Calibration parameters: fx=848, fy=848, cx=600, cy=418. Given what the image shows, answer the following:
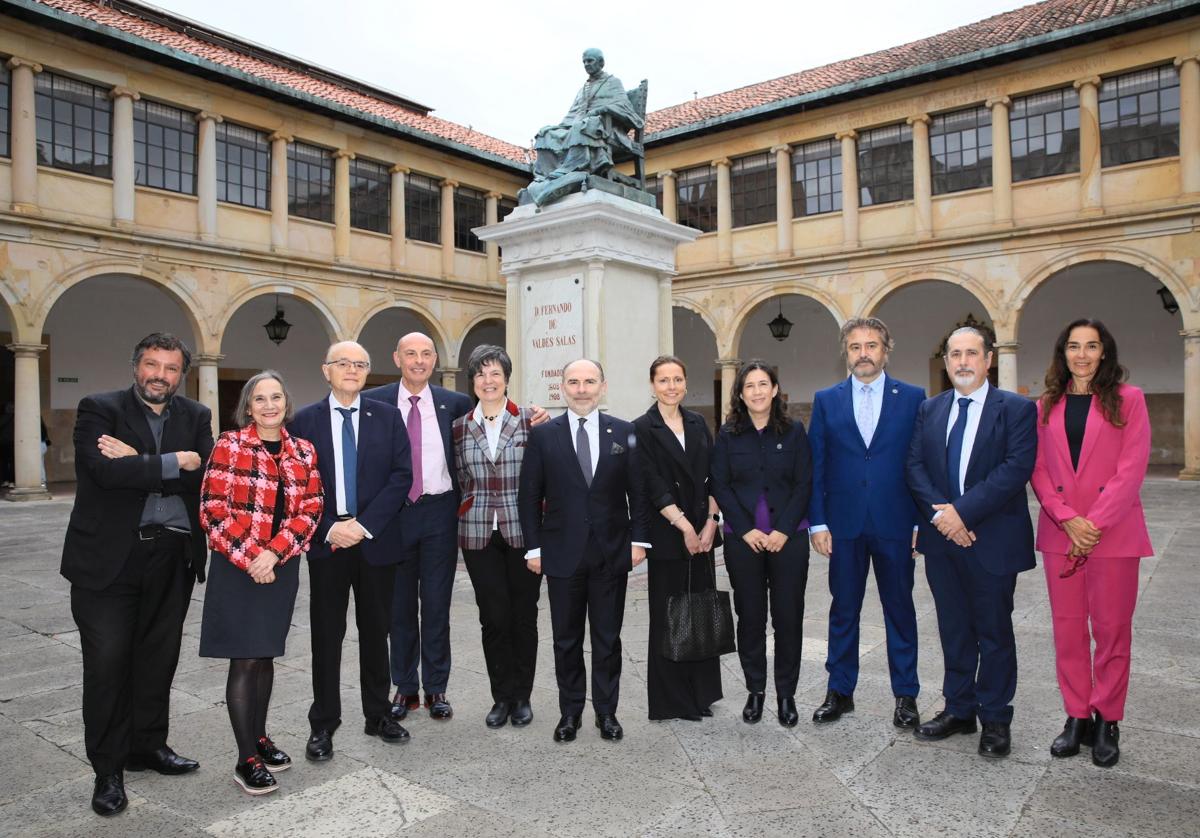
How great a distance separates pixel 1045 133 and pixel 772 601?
1692 cm

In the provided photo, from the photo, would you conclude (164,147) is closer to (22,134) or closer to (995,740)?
(22,134)

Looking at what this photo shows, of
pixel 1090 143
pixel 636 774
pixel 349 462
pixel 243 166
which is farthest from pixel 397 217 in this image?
pixel 636 774

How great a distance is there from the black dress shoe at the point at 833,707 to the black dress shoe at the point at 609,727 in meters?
0.87

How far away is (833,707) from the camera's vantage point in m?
3.76

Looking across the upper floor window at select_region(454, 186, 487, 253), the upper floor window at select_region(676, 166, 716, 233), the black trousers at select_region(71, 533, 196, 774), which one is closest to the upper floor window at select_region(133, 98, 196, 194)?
the upper floor window at select_region(454, 186, 487, 253)

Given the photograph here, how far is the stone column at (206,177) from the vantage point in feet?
55.6

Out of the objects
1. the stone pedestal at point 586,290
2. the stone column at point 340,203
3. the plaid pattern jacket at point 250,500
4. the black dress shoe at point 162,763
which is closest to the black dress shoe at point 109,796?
the black dress shoe at point 162,763

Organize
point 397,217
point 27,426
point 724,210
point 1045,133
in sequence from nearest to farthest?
1. point 27,426
2. point 1045,133
3. point 397,217
4. point 724,210

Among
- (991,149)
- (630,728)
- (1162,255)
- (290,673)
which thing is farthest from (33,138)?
(1162,255)

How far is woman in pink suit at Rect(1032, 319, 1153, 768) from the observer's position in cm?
333

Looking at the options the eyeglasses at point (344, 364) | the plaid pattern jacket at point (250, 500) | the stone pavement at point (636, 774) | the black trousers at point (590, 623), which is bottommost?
the stone pavement at point (636, 774)

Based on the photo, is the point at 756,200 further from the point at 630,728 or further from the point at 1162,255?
the point at 630,728

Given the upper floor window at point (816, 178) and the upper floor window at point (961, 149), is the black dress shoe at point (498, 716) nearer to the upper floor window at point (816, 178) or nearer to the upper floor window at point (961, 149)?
the upper floor window at point (961, 149)

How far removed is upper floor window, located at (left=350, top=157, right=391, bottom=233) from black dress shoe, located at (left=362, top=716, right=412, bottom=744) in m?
17.7
